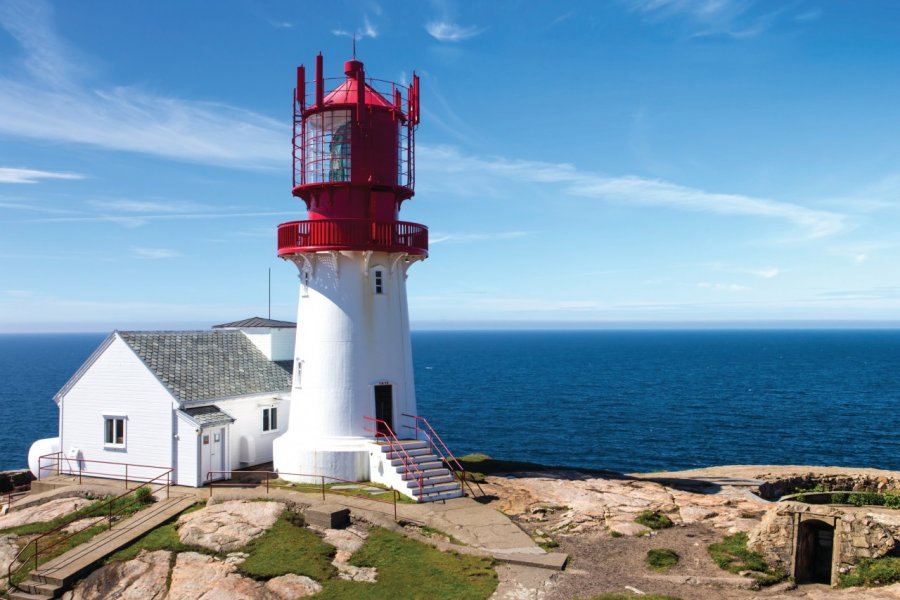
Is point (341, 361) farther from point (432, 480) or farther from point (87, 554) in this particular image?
point (87, 554)

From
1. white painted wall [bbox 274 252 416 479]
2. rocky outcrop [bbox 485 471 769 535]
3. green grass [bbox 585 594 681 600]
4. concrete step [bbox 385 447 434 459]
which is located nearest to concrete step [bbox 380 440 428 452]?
concrete step [bbox 385 447 434 459]

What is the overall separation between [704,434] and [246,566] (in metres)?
54.3

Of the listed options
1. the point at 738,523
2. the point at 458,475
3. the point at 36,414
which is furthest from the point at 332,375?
the point at 36,414

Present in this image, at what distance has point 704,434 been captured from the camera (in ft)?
215

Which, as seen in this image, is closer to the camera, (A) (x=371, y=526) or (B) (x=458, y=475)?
(A) (x=371, y=526)

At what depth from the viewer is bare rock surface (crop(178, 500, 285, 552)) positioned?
70.2 ft

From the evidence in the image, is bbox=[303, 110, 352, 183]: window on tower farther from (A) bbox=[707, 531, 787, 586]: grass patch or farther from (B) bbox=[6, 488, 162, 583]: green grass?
(A) bbox=[707, 531, 787, 586]: grass patch

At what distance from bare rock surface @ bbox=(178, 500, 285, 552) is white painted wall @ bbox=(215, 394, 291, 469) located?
605 cm

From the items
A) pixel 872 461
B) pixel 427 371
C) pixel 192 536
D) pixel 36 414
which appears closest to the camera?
pixel 192 536

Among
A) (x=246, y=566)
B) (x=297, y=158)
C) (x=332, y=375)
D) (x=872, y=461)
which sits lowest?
(x=872, y=461)

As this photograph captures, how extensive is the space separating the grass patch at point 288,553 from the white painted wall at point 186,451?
6229 millimetres

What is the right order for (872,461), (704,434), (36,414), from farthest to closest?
(36,414) → (704,434) → (872,461)

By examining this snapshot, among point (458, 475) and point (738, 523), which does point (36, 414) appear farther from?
point (738, 523)

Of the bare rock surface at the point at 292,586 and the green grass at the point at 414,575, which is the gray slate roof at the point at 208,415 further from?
the bare rock surface at the point at 292,586
